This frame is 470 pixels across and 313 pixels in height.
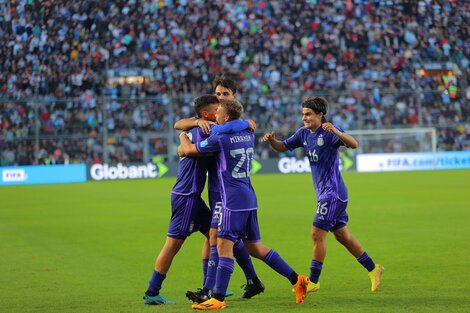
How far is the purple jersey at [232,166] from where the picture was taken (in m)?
7.76

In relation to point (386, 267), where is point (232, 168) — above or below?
above

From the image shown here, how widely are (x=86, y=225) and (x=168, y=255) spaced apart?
969cm

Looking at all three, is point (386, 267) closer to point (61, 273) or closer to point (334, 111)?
point (61, 273)

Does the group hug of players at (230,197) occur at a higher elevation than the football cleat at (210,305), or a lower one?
higher

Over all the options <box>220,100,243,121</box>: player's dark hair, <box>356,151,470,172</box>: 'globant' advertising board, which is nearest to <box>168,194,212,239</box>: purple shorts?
<box>220,100,243,121</box>: player's dark hair

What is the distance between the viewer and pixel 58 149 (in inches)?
1414

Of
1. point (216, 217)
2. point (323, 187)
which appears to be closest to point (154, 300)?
point (216, 217)

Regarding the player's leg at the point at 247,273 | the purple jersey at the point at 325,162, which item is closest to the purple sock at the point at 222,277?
the player's leg at the point at 247,273

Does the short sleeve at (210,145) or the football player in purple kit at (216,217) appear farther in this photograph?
the football player in purple kit at (216,217)

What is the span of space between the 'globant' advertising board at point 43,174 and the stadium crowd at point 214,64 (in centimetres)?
42

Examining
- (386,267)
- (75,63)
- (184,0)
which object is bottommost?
(386,267)

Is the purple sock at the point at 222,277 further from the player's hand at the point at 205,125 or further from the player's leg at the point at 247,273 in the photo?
the player's hand at the point at 205,125

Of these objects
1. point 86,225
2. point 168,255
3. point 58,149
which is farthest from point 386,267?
point 58,149

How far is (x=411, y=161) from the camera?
39.8 meters
